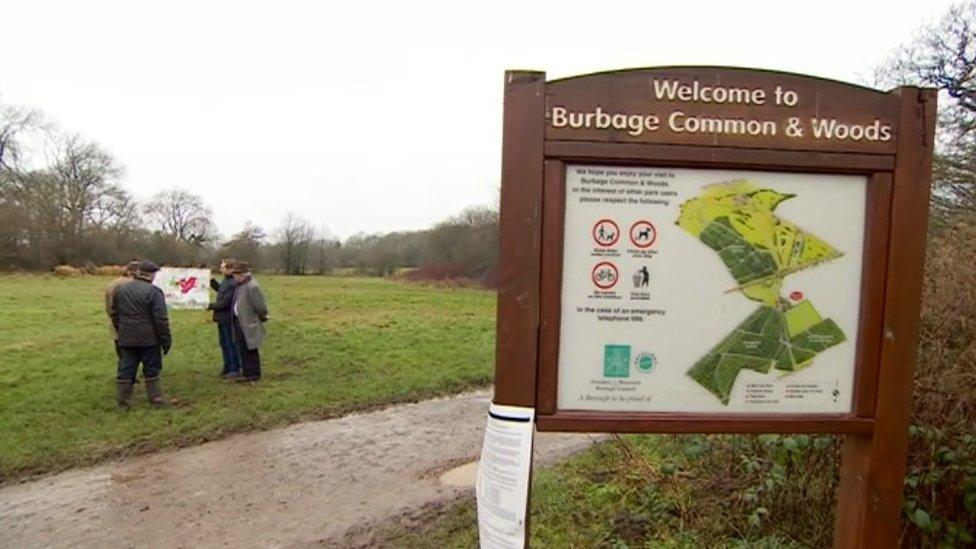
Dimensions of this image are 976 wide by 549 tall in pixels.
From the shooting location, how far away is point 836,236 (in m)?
2.29

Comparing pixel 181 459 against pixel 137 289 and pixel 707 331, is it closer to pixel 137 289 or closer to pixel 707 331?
pixel 137 289

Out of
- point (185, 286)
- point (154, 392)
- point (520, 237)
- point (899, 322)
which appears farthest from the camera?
point (185, 286)

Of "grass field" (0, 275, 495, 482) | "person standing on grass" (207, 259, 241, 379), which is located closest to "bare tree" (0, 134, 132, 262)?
"grass field" (0, 275, 495, 482)

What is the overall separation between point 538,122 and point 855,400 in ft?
5.44

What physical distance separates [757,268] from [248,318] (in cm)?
722

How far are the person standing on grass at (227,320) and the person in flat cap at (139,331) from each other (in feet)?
4.55

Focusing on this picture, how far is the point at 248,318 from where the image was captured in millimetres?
8000

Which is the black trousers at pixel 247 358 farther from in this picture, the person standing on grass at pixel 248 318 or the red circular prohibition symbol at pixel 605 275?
the red circular prohibition symbol at pixel 605 275

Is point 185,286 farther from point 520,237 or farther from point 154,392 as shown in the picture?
point 520,237

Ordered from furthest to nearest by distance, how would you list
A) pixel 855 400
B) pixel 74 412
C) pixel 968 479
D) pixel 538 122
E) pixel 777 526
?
1. pixel 74 412
2. pixel 777 526
3. pixel 968 479
4. pixel 855 400
5. pixel 538 122

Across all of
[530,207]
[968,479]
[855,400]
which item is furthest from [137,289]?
[968,479]

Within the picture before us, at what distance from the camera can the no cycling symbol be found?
2.21m

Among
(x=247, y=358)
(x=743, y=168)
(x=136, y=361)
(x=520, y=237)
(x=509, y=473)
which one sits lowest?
(x=247, y=358)

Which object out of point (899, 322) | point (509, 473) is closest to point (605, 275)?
point (509, 473)
